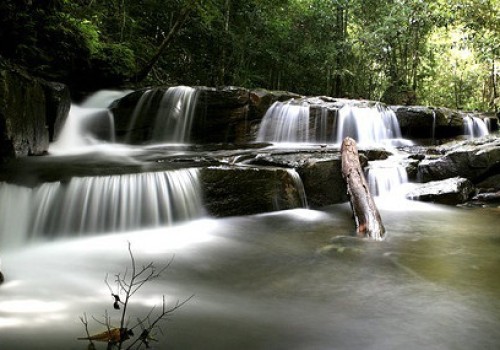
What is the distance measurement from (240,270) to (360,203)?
241cm

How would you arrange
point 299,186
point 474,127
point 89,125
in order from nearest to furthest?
point 299,186 < point 89,125 < point 474,127

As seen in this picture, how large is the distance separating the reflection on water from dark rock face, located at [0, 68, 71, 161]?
2.50 metres

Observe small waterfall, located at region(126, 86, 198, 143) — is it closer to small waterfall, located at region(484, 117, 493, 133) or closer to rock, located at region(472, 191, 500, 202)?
rock, located at region(472, 191, 500, 202)

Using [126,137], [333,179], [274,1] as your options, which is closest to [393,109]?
[274,1]

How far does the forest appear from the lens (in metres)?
9.77

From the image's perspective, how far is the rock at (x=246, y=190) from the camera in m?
6.09

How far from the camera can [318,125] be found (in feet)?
38.2

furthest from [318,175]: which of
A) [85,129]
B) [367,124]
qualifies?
[85,129]

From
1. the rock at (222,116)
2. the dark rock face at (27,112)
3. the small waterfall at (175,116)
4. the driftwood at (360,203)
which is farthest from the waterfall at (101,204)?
the rock at (222,116)

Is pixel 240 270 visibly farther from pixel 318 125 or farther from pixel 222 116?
pixel 318 125

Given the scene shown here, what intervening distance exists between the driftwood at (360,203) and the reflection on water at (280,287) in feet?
0.67

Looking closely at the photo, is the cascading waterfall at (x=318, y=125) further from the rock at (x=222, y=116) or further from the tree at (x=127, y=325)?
the tree at (x=127, y=325)

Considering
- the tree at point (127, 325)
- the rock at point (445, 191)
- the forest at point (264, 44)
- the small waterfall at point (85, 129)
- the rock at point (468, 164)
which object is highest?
the forest at point (264, 44)

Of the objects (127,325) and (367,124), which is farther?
(367,124)
